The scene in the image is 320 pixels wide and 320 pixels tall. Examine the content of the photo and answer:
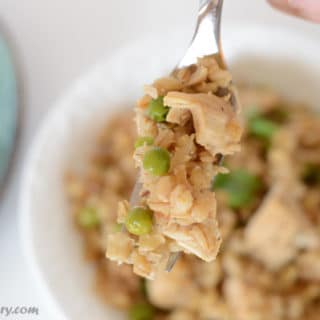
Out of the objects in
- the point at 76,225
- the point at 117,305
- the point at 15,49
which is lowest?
the point at 117,305

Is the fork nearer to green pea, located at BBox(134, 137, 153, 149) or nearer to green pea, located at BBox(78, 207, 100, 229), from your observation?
green pea, located at BBox(134, 137, 153, 149)

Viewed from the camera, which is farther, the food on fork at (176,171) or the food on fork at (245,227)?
the food on fork at (245,227)

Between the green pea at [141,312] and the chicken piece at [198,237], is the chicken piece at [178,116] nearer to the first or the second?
the chicken piece at [198,237]

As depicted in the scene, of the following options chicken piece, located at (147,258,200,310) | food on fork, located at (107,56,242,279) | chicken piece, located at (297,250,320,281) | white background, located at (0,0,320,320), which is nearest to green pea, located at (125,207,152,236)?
food on fork, located at (107,56,242,279)

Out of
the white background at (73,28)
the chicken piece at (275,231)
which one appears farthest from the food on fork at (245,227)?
the white background at (73,28)

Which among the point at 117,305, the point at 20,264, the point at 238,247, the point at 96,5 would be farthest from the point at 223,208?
the point at 96,5

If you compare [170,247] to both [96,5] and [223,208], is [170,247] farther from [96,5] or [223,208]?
[96,5]

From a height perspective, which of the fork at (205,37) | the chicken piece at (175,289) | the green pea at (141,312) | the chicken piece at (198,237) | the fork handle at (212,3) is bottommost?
the green pea at (141,312)
